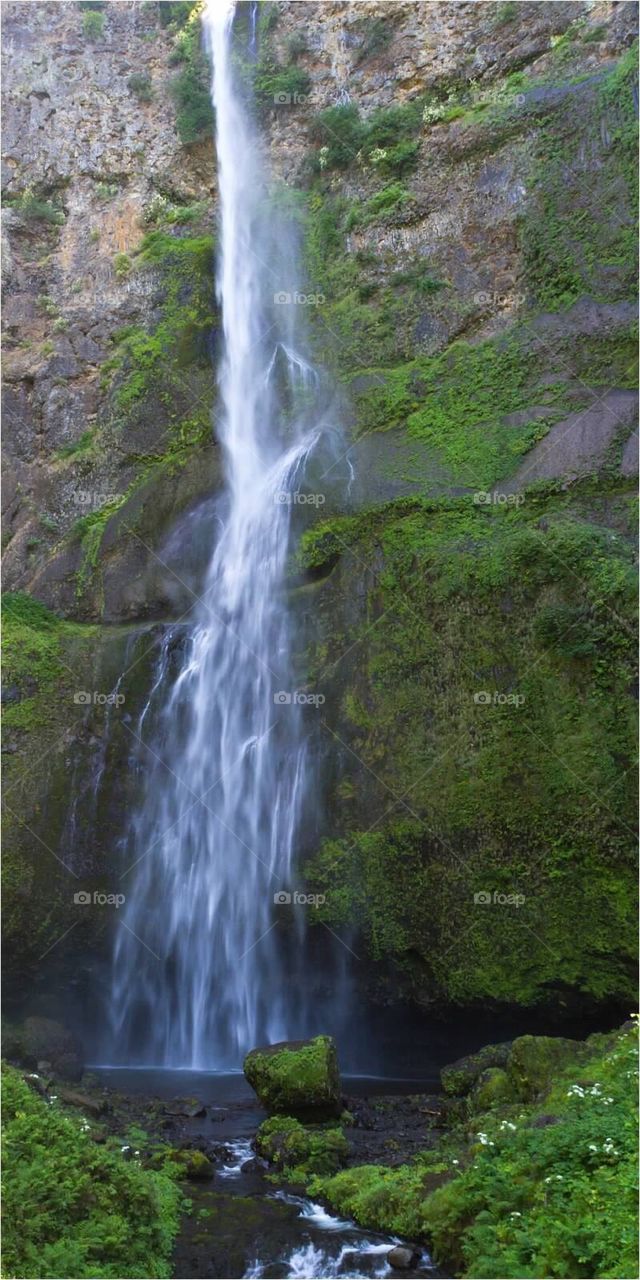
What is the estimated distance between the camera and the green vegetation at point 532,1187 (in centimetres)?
518

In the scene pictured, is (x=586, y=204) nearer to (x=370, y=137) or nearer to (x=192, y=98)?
(x=370, y=137)

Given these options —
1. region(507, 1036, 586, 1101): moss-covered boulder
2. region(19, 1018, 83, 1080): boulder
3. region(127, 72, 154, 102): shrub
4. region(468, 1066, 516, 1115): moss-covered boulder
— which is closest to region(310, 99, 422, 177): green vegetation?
region(127, 72, 154, 102): shrub

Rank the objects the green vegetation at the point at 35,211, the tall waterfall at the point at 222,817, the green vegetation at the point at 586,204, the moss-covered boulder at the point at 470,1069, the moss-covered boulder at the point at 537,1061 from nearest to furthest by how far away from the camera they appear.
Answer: the moss-covered boulder at the point at 537,1061, the moss-covered boulder at the point at 470,1069, the tall waterfall at the point at 222,817, the green vegetation at the point at 586,204, the green vegetation at the point at 35,211

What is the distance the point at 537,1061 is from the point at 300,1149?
2189mm

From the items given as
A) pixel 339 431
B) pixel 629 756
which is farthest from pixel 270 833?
pixel 339 431

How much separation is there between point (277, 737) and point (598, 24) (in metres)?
12.7

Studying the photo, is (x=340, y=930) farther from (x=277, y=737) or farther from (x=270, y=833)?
(x=277, y=737)

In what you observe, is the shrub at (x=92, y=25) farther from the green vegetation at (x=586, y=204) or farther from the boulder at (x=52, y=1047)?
the boulder at (x=52, y=1047)

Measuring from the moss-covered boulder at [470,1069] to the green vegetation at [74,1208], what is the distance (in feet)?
11.3

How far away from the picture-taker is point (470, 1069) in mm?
9688

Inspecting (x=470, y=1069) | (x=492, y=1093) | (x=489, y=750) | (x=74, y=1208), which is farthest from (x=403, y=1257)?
(x=489, y=750)

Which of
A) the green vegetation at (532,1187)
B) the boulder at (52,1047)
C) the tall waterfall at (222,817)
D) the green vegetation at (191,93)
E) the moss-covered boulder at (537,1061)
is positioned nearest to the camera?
the green vegetation at (532,1187)

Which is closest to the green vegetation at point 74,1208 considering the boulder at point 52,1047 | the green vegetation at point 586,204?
the boulder at point 52,1047

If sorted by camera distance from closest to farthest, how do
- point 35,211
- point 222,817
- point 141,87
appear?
point 222,817, point 35,211, point 141,87
